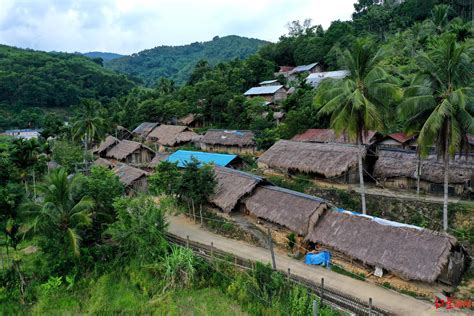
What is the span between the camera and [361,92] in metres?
19.1

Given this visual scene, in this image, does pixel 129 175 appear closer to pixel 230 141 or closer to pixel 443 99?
pixel 230 141

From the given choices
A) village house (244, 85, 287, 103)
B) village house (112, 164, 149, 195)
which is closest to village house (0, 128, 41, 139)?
village house (244, 85, 287, 103)

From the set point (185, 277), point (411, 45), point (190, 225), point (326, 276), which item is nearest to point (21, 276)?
point (185, 277)

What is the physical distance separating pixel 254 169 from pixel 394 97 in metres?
16.6

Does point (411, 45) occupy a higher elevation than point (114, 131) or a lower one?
higher

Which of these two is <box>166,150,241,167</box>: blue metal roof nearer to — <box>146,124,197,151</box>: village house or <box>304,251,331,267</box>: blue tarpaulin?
<box>146,124,197,151</box>: village house

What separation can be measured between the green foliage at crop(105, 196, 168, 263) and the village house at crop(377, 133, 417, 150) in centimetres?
1854

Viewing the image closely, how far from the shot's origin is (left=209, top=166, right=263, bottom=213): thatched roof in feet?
75.0

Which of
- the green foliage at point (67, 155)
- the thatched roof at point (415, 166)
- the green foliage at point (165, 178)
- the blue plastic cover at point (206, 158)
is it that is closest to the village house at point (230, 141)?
the blue plastic cover at point (206, 158)

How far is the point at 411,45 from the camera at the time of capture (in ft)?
142

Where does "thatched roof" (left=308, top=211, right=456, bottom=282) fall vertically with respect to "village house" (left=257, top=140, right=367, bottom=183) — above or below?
below

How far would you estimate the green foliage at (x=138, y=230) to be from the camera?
18.9 meters

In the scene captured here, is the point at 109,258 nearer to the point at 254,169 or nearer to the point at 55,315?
the point at 55,315

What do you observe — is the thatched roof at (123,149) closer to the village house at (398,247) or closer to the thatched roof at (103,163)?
the thatched roof at (103,163)
